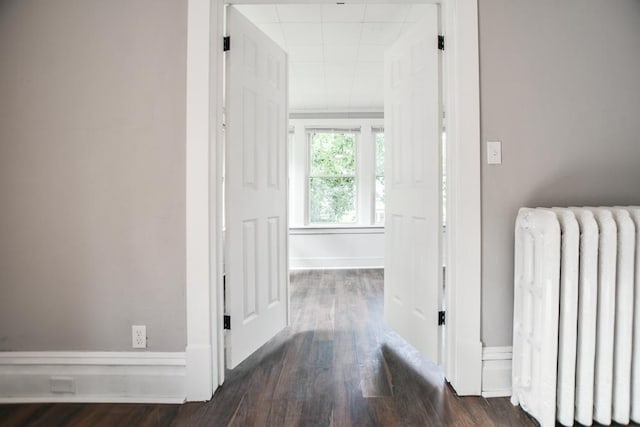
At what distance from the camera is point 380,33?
265 centimetres

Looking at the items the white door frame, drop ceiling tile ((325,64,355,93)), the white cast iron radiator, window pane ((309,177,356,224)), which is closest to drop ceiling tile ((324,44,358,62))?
drop ceiling tile ((325,64,355,93))

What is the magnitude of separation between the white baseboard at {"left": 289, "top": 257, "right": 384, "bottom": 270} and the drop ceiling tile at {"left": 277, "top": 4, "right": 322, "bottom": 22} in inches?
127

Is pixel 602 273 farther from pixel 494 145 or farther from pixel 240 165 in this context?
pixel 240 165

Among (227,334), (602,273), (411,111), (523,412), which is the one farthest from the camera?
(411,111)

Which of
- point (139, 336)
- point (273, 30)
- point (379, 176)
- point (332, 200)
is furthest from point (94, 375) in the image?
point (379, 176)

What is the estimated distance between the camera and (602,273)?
4.26 ft

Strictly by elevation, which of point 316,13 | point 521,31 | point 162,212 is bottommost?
point 162,212

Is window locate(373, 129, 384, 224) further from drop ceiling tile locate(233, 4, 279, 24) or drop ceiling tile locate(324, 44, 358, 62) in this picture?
drop ceiling tile locate(233, 4, 279, 24)

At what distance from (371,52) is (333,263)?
2.93m

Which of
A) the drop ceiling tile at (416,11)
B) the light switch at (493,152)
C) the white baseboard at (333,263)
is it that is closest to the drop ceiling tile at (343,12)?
the drop ceiling tile at (416,11)

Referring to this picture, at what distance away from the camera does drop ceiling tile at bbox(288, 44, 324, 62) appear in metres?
2.86

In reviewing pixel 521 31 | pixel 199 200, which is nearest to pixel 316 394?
pixel 199 200

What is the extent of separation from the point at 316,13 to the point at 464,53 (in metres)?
1.27

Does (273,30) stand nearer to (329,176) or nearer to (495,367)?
(329,176)
